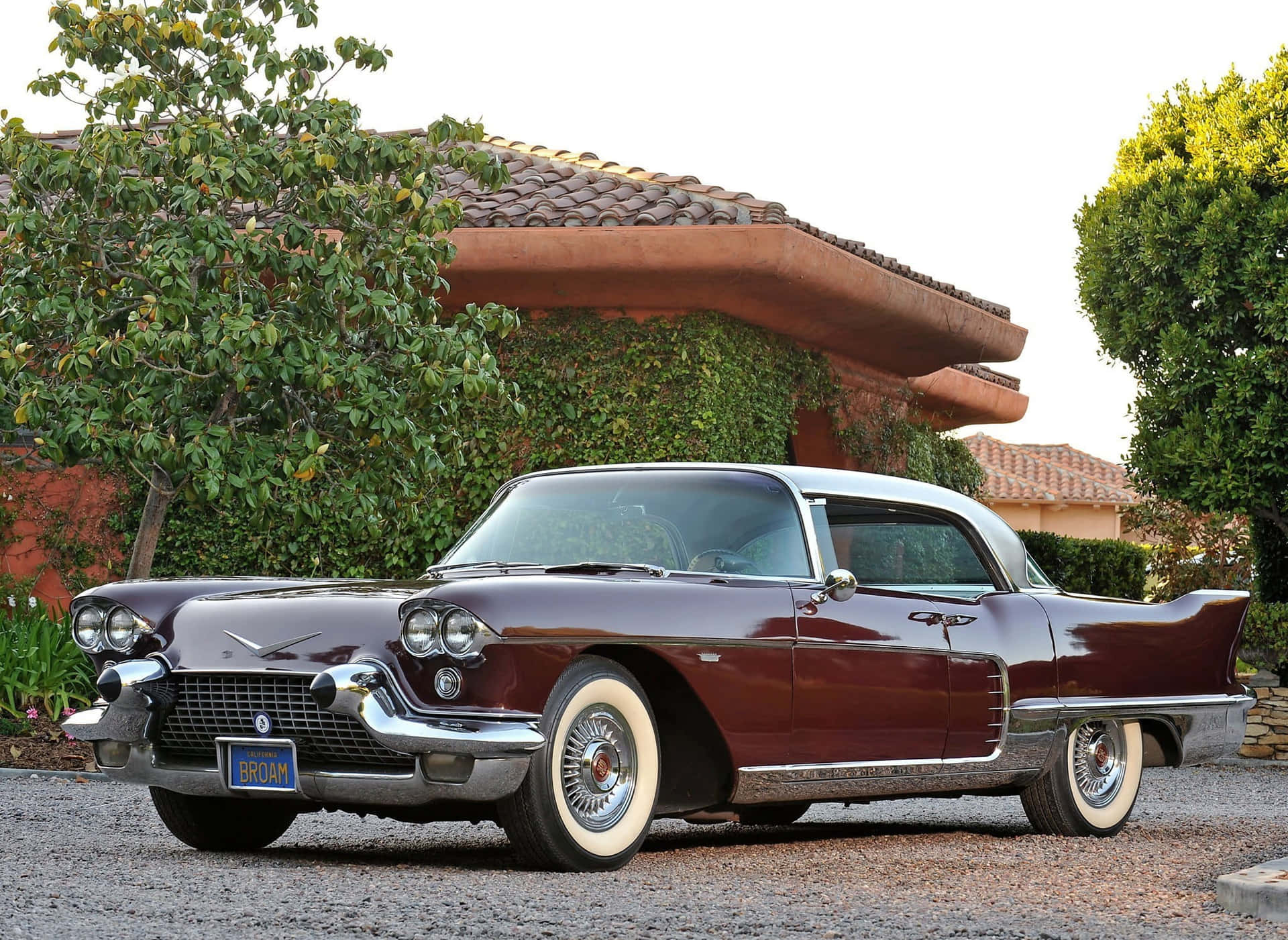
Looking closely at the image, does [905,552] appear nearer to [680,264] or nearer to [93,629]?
[93,629]

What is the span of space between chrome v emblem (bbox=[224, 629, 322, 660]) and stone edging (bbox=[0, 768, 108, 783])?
15.5 feet

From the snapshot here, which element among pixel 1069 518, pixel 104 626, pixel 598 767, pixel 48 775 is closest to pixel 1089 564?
pixel 48 775

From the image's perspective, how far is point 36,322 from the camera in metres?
10.5

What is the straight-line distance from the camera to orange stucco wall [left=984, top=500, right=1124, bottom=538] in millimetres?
45188

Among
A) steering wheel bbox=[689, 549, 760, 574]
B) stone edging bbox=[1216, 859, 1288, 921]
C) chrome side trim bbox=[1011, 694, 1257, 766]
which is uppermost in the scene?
steering wheel bbox=[689, 549, 760, 574]

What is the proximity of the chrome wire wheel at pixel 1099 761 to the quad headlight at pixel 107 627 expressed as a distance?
417 centimetres

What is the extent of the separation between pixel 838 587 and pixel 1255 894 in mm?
1864

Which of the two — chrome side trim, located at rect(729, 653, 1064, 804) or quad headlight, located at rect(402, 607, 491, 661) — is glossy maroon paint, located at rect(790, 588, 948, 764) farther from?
quad headlight, located at rect(402, 607, 491, 661)

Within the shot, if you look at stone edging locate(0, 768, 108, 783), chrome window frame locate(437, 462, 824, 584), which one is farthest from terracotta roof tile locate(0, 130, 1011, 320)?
chrome window frame locate(437, 462, 824, 584)

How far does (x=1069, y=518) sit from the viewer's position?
45.6 m

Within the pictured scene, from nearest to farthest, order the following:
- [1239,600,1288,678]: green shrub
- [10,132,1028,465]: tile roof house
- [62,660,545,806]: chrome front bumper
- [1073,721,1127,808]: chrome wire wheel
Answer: [62,660,545,806]: chrome front bumper → [1073,721,1127,808]: chrome wire wheel → [10,132,1028,465]: tile roof house → [1239,600,1288,678]: green shrub

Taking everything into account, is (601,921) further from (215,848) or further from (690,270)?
(690,270)

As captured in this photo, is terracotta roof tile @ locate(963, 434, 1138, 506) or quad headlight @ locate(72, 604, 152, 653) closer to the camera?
quad headlight @ locate(72, 604, 152, 653)

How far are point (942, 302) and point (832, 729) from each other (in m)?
9.97
